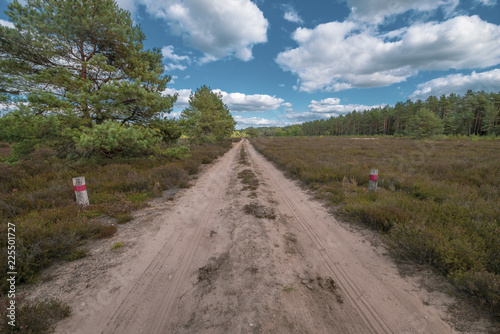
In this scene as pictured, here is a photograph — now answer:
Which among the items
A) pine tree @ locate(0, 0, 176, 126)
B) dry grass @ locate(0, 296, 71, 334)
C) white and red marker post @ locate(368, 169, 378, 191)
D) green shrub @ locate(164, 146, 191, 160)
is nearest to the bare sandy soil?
dry grass @ locate(0, 296, 71, 334)

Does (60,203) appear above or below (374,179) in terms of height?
below

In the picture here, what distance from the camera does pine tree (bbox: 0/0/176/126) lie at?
7.23 m

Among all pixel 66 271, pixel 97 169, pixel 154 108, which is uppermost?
pixel 154 108

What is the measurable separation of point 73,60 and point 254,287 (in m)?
12.6

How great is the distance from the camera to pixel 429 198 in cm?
541

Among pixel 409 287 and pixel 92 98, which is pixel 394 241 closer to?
pixel 409 287

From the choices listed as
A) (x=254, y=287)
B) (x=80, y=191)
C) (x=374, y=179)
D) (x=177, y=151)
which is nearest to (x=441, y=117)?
(x=374, y=179)

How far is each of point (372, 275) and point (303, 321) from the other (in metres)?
1.57

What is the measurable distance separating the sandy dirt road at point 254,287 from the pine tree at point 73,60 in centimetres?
734

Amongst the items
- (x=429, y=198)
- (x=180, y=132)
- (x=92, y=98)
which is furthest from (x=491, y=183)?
(x=92, y=98)

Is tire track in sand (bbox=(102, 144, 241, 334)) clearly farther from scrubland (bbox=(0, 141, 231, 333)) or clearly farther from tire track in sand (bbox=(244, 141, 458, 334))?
tire track in sand (bbox=(244, 141, 458, 334))

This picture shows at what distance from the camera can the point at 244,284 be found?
2.65 meters

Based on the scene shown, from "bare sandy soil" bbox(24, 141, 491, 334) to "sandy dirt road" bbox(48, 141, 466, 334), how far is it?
1cm

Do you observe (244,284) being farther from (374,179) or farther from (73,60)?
(73,60)
